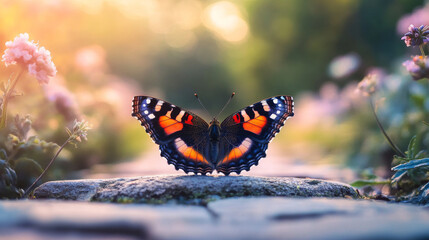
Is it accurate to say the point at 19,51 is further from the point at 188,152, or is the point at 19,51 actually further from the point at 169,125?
the point at 188,152

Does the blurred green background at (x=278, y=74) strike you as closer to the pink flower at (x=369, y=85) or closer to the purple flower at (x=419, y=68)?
the pink flower at (x=369, y=85)

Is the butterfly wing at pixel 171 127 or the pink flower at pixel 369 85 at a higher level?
the pink flower at pixel 369 85

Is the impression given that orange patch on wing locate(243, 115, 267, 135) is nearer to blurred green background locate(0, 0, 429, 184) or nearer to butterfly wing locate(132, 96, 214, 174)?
butterfly wing locate(132, 96, 214, 174)

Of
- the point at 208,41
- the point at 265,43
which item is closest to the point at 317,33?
the point at 265,43

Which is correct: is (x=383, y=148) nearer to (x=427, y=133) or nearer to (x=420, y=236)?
(x=427, y=133)

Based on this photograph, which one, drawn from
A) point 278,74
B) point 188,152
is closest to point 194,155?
point 188,152

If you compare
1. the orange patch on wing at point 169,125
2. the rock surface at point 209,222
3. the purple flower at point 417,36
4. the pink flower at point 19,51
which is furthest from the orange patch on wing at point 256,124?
the pink flower at point 19,51
